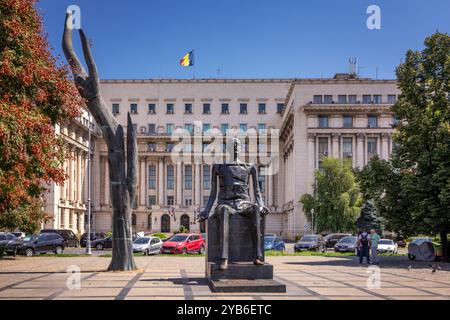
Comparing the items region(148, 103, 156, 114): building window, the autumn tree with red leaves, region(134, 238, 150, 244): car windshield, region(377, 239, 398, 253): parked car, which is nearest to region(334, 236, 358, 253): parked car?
region(377, 239, 398, 253): parked car

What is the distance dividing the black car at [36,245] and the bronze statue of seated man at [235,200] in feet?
76.9

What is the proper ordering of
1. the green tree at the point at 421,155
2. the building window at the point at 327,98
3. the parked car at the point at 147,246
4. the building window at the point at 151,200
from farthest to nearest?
the building window at the point at 151,200 < the building window at the point at 327,98 < the parked car at the point at 147,246 < the green tree at the point at 421,155

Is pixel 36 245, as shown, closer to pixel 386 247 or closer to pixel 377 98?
pixel 386 247

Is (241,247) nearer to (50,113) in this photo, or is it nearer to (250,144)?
(50,113)

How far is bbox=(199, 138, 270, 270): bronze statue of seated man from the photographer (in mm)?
15891

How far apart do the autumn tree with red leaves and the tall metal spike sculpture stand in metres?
2.71

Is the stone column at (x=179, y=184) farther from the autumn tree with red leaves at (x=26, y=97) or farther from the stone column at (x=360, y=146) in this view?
the autumn tree with red leaves at (x=26, y=97)

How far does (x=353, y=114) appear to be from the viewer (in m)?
79.7

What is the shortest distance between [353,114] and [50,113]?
64.1 meters

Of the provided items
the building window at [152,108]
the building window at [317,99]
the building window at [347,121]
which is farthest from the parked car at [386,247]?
the building window at [152,108]

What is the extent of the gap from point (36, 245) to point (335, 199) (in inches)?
1390

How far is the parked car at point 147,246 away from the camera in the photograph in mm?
41281

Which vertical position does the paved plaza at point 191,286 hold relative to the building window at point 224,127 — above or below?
below

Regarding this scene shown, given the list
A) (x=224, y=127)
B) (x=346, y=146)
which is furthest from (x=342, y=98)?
(x=224, y=127)
